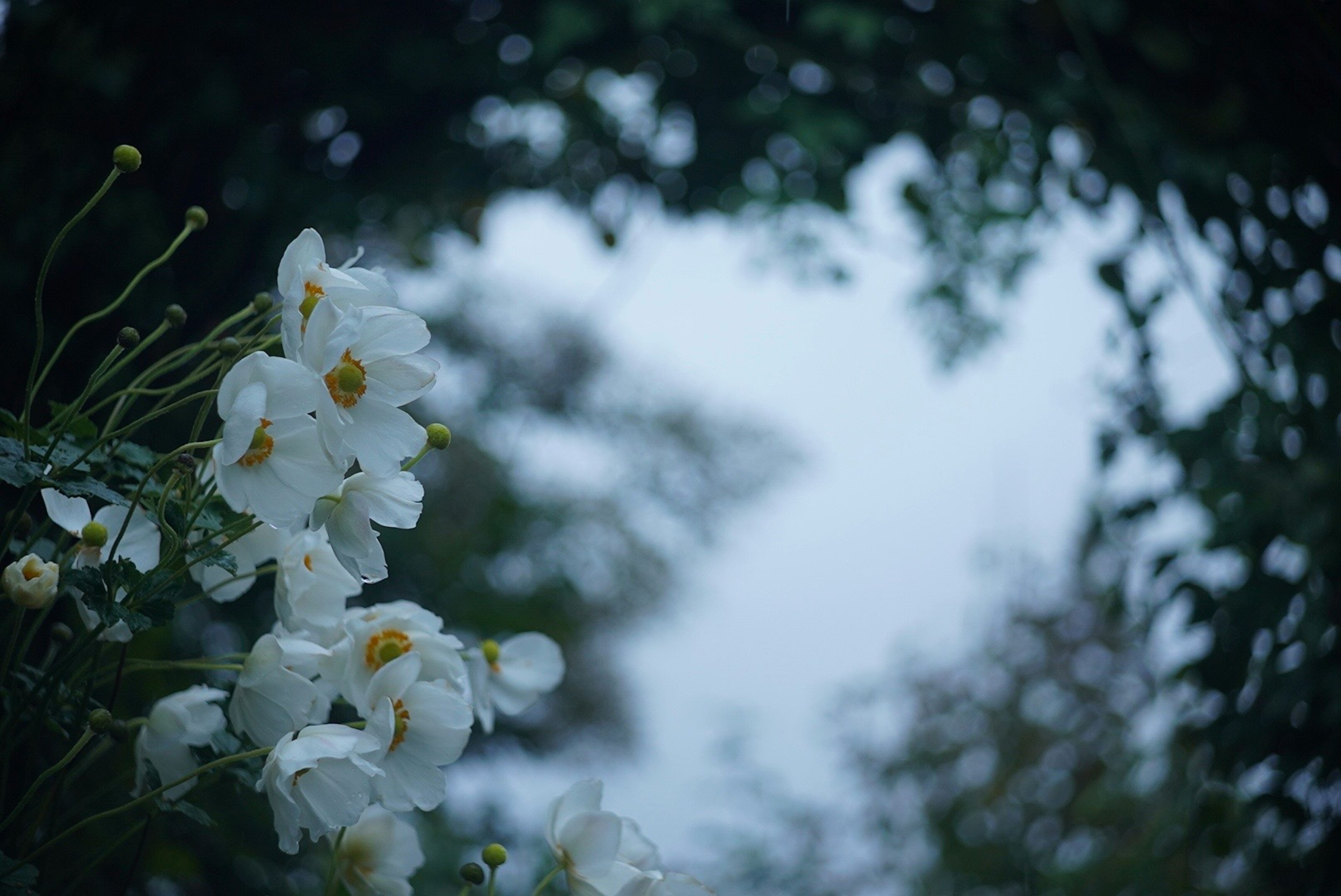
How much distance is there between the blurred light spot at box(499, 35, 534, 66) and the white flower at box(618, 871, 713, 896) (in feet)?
3.09

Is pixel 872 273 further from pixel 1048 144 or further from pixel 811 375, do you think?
pixel 811 375

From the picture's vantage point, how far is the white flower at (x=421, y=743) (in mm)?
347

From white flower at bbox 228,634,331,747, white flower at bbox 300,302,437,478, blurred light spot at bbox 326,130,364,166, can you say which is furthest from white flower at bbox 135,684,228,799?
blurred light spot at bbox 326,130,364,166

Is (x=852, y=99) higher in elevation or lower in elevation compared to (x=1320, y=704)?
higher

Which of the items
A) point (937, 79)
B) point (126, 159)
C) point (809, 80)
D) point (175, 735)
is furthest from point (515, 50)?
point (175, 735)

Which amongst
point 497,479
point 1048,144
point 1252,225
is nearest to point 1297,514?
point 1252,225

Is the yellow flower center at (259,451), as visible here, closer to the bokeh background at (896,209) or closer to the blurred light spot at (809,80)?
the bokeh background at (896,209)

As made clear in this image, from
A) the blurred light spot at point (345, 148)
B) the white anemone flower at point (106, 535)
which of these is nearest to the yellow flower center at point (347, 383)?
the white anemone flower at point (106, 535)

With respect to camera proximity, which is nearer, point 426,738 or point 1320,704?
point 426,738

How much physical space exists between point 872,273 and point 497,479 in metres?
1.90

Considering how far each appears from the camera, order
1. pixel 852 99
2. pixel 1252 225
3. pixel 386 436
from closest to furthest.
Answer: pixel 386 436
pixel 1252 225
pixel 852 99

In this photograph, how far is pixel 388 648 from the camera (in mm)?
365

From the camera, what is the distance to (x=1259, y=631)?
0.93 meters

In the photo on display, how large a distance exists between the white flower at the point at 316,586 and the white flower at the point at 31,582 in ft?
0.24
